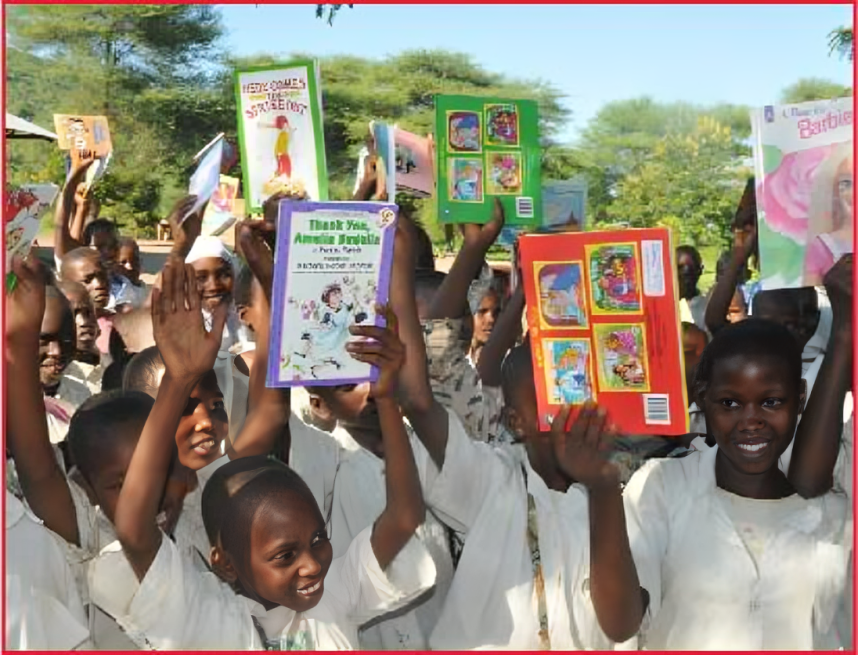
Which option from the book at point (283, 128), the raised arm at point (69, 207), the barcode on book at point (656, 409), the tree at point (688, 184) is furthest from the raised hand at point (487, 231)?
the tree at point (688, 184)

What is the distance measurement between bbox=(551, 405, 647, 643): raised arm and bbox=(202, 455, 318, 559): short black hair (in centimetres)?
54

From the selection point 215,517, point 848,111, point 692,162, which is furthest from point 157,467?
point 692,162

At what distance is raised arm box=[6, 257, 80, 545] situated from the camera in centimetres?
234

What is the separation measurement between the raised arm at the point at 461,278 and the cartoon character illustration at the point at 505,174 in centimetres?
13

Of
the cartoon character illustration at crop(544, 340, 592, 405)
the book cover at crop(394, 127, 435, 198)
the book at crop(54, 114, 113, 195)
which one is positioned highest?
the book at crop(54, 114, 113, 195)

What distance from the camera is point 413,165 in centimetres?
374

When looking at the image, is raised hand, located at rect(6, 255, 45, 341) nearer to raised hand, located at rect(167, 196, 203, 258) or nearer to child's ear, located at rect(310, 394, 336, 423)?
child's ear, located at rect(310, 394, 336, 423)

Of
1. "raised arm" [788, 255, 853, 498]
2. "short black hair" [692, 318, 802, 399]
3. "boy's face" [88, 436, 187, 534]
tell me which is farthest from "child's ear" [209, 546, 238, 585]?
"raised arm" [788, 255, 853, 498]

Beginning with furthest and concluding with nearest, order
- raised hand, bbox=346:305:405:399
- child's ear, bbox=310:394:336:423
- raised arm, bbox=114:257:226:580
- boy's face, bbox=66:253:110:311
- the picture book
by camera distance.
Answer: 1. boy's face, bbox=66:253:110:311
2. the picture book
3. child's ear, bbox=310:394:336:423
4. raised hand, bbox=346:305:405:399
5. raised arm, bbox=114:257:226:580

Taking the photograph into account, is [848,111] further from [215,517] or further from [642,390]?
[215,517]

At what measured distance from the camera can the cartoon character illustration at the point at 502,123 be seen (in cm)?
338

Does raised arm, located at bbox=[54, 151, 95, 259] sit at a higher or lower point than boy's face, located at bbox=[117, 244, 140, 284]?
higher

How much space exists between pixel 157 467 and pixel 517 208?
1.59 meters

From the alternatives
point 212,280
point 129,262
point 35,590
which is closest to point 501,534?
point 35,590
